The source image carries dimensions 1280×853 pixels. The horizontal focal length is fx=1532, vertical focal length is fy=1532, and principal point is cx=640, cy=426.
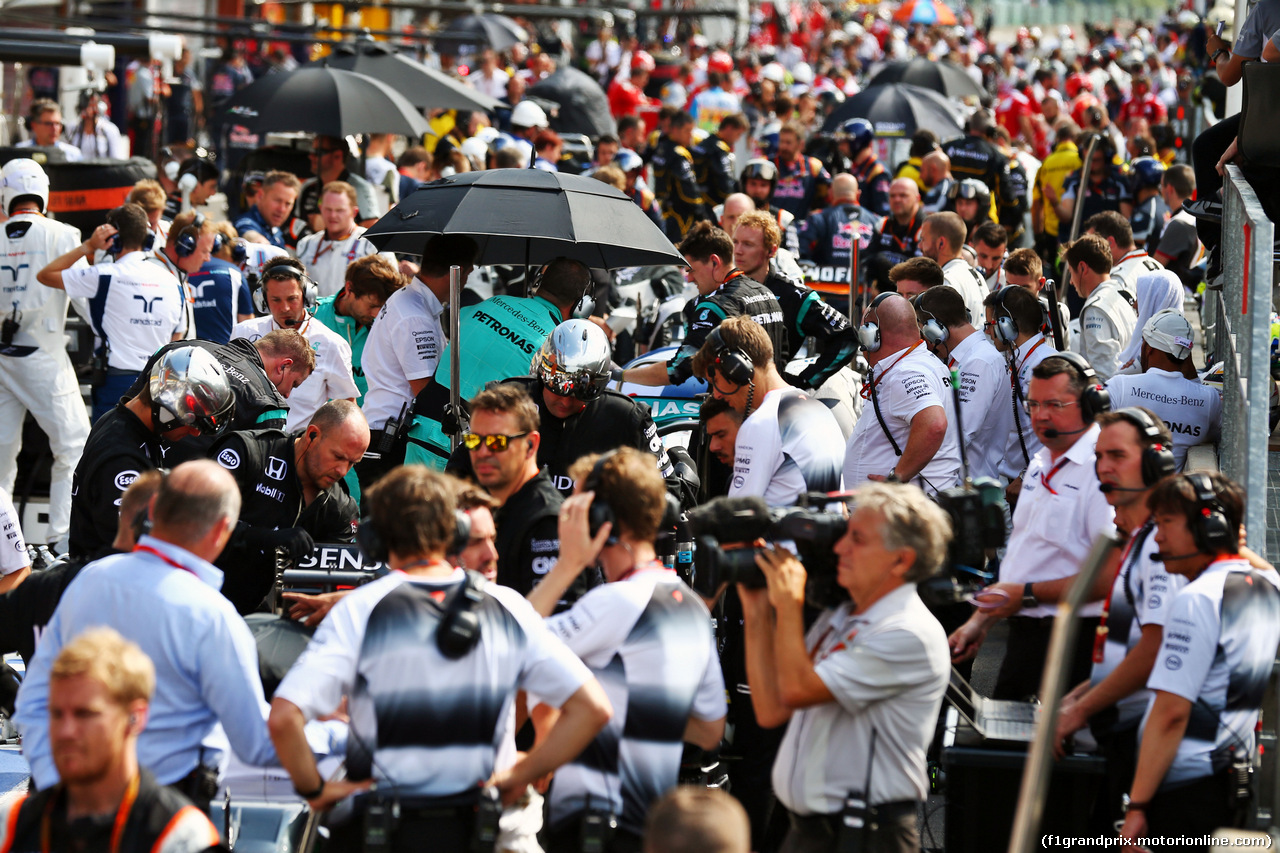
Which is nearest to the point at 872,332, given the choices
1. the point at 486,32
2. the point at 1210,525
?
the point at 1210,525

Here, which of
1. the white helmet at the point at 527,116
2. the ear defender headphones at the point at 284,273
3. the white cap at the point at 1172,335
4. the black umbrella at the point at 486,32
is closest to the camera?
the white cap at the point at 1172,335

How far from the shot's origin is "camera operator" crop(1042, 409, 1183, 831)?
198 inches

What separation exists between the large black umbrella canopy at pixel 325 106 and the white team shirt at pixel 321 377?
467cm

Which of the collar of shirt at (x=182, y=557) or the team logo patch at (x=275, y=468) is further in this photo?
the team logo patch at (x=275, y=468)

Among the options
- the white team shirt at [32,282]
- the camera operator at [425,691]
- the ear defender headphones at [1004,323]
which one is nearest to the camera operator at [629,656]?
the camera operator at [425,691]

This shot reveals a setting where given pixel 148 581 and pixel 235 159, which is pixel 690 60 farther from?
pixel 148 581

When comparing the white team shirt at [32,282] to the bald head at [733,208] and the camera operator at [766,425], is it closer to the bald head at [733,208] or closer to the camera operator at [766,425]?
the bald head at [733,208]

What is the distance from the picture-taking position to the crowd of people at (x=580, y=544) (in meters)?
4.09

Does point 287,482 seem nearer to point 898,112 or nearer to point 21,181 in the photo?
point 21,181

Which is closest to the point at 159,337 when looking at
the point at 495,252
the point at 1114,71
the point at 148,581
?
the point at 495,252

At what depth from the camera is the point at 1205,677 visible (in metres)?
4.58

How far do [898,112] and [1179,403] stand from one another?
32.3ft

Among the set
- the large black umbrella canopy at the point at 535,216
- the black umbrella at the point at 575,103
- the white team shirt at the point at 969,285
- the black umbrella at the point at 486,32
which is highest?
the black umbrella at the point at 486,32

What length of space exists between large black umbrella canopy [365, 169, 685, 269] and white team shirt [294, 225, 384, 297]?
274 cm
